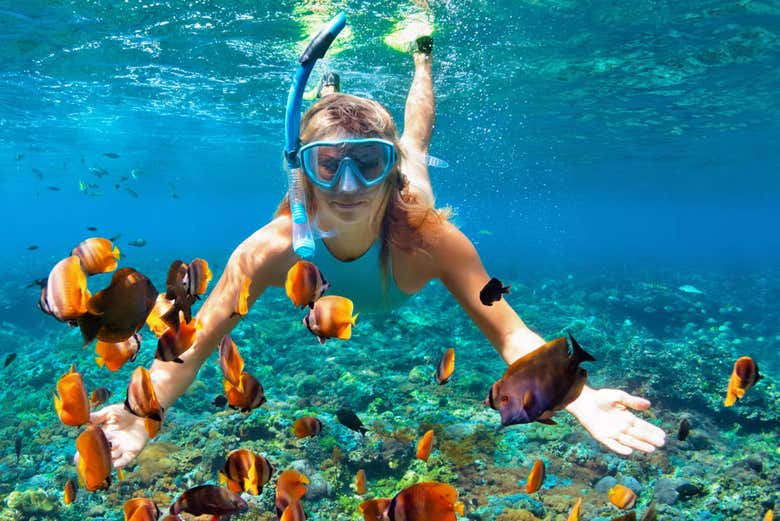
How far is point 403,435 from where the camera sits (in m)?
7.46

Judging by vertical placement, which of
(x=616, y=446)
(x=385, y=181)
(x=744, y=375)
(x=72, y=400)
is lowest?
(x=744, y=375)

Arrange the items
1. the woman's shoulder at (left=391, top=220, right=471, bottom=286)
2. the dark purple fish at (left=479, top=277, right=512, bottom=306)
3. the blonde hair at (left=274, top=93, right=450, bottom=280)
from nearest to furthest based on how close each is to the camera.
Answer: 1. the dark purple fish at (left=479, top=277, right=512, bottom=306)
2. the blonde hair at (left=274, top=93, right=450, bottom=280)
3. the woman's shoulder at (left=391, top=220, right=471, bottom=286)

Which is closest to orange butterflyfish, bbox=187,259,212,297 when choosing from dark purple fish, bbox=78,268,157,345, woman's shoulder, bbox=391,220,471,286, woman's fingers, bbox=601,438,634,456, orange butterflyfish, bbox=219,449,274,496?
dark purple fish, bbox=78,268,157,345

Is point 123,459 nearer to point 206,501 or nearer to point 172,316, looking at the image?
point 206,501

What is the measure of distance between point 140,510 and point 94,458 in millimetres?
354

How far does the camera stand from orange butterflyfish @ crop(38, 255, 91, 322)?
182cm

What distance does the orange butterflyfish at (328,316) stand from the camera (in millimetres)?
2775

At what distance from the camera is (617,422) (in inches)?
108

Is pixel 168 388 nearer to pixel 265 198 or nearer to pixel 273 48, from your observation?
pixel 273 48

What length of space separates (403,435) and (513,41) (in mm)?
13822

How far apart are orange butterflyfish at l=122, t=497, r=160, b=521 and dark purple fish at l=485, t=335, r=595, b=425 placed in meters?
1.93

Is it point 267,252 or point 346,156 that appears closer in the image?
point 346,156

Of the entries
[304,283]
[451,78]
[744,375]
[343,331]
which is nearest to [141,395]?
[304,283]

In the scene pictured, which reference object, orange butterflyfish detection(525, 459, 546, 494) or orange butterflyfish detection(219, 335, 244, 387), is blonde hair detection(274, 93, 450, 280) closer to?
orange butterflyfish detection(219, 335, 244, 387)
